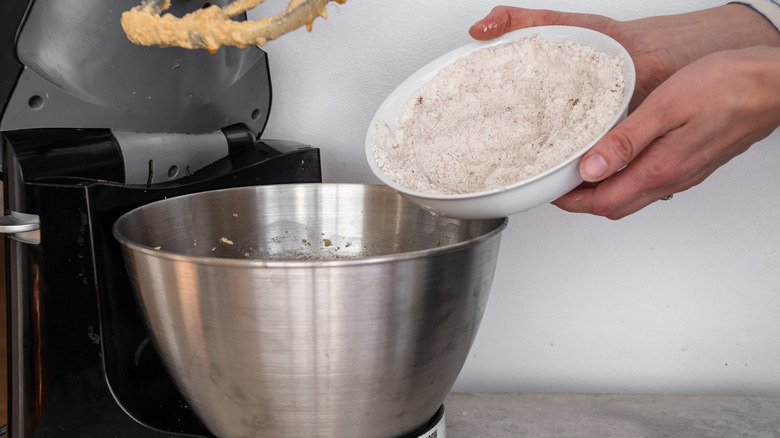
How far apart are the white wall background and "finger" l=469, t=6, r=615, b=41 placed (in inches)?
2.9

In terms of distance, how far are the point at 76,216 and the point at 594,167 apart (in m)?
0.36

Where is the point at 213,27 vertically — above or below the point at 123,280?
above

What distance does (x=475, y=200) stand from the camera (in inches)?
16.8

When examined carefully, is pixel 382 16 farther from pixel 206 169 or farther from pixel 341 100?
pixel 206 169

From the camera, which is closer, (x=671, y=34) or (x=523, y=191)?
(x=523, y=191)

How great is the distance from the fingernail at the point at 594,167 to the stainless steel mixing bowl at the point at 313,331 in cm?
8

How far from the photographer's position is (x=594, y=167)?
0.42 m

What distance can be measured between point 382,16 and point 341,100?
0.11 meters

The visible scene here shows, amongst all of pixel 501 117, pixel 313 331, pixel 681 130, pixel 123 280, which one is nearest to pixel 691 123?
pixel 681 130

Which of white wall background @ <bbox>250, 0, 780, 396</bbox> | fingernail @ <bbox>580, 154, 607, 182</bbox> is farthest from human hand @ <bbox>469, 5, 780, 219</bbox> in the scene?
white wall background @ <bbox>250, 0, 780, 396</bbox>

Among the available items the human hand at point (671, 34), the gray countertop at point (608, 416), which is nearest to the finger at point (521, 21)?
the human hand at point (671, 34)

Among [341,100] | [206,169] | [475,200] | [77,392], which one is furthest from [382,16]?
[77,392]

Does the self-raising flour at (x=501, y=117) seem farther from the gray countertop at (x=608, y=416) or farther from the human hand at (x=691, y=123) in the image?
the gray countertop at (x=608, y=416)

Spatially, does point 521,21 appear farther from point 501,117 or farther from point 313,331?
point 313,331
